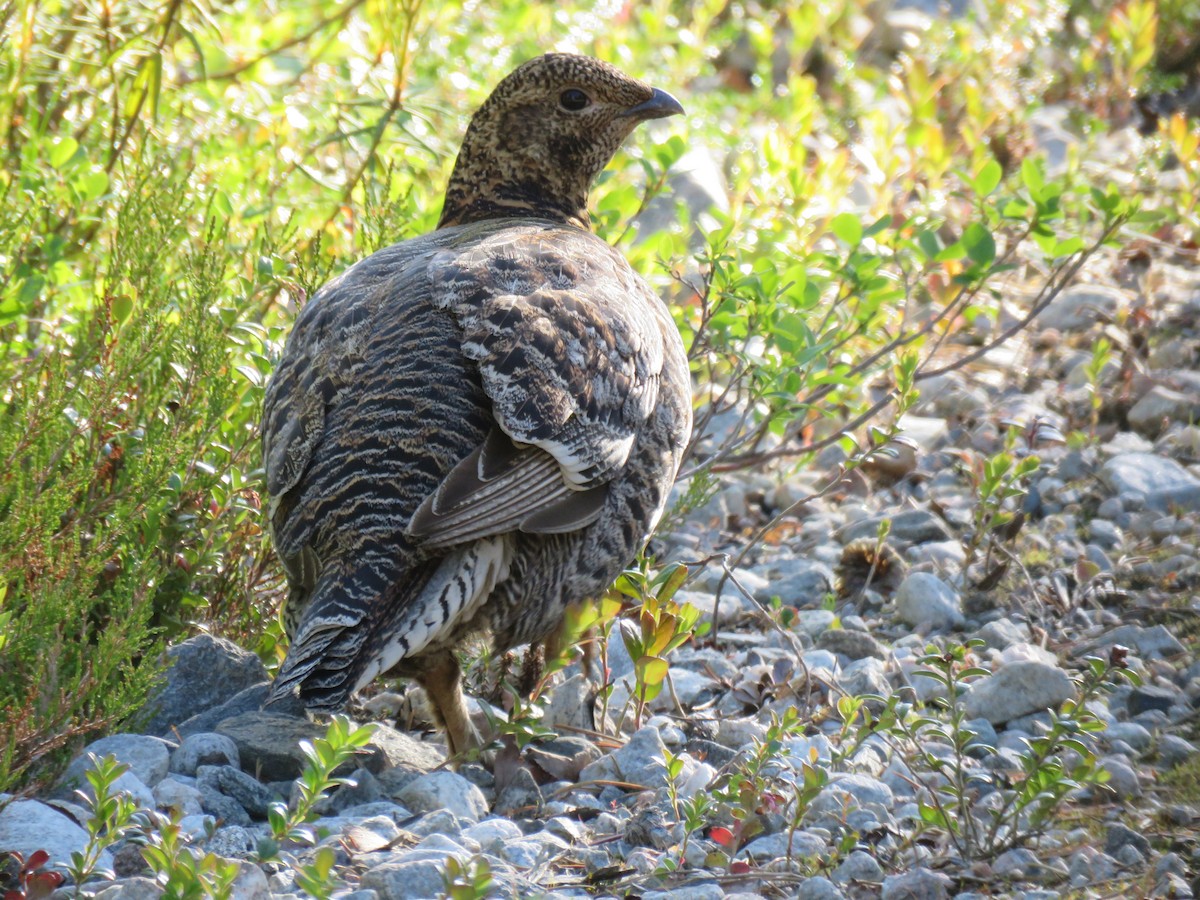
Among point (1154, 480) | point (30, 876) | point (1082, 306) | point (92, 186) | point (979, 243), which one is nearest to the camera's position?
point (30, 876)

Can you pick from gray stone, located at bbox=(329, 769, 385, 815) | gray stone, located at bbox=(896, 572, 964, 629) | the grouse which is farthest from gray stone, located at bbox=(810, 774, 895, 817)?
gray stone, located at bbox=(896, 572, 964, 629)

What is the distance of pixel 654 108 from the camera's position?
5.07 m

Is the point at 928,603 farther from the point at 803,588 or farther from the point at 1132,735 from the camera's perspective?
the point at 1132,735

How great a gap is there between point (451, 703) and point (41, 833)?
123 cm

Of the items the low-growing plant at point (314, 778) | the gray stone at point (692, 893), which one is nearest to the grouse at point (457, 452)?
the low-growing plant at point (314, 778)

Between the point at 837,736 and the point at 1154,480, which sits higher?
the point at 1154,480

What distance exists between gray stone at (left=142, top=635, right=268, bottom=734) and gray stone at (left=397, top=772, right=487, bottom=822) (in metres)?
0.68

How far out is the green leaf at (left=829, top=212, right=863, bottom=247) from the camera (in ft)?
16.0

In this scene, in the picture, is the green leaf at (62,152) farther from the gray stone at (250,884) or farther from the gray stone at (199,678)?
the gray stone at (250,884)

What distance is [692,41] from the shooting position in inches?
349

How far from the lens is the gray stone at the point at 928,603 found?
4.74 meters

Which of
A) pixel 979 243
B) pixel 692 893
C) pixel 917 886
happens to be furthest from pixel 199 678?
pixel 979 243

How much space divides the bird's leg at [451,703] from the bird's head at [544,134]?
1.90 meters

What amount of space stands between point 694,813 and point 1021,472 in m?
2.09
